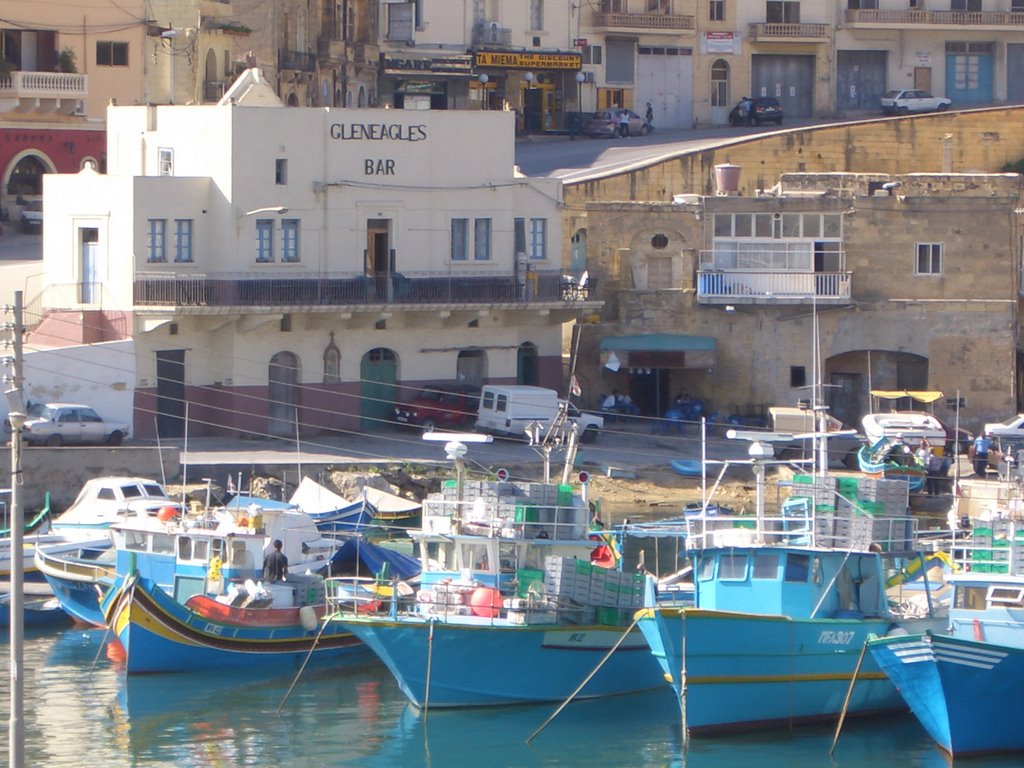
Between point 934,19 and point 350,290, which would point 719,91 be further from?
point 350,290

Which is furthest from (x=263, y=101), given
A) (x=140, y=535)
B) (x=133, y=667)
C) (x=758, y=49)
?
(x=758, y=49)

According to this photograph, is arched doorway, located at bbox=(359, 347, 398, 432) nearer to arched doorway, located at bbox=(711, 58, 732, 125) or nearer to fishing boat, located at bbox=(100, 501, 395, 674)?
fishing boat, located at bbox=(100, 501, 395, 674)

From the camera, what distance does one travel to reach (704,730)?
30.4 m

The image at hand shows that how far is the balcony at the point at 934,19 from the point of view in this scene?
74875 mm

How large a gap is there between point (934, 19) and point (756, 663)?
48.6m

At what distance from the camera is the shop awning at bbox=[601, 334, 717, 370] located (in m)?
54.5

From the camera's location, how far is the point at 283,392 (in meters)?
50.3

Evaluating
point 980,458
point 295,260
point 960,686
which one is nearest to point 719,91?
point 980,458

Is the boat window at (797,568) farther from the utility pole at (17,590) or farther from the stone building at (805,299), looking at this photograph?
the stone building at (805,299)

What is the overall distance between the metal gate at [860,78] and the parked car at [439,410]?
2879 centimetres

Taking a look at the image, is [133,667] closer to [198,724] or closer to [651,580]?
[198,724]

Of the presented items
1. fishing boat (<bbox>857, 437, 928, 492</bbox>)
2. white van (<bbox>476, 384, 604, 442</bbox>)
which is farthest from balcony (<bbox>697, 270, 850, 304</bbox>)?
fishing boat (<bbox>857, 437, 928, 492</bbox>)

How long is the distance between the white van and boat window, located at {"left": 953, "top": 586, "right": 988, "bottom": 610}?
2030cm

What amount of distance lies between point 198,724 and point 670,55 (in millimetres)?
47347
